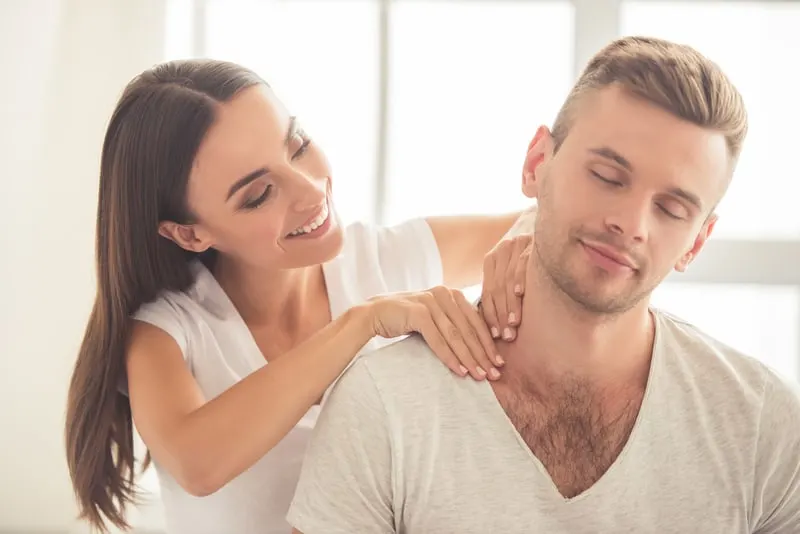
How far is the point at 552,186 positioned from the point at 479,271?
613 mm

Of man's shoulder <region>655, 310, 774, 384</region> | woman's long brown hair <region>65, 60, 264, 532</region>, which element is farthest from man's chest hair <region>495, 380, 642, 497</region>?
woman's long brown hair <region>65, 60, 264, 532</region>

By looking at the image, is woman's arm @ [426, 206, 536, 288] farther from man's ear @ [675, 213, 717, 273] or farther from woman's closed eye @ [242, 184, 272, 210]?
man's ear @ [675, 213, 717, 273]

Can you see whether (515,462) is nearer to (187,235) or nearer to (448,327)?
(448,327)

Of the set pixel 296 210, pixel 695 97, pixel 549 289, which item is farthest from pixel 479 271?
pixel 695 97

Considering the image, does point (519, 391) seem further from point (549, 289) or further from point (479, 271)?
point (479, 271)

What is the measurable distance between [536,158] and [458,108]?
95cm

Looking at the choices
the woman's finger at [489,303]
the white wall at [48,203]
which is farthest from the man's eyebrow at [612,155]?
the white wall at [48,203]

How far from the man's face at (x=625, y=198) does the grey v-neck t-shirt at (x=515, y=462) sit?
7.8 inches

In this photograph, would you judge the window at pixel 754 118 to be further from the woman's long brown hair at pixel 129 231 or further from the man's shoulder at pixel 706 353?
the woman's long brown hair at pixel 129 231

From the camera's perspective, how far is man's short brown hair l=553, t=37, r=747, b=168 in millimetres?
1304

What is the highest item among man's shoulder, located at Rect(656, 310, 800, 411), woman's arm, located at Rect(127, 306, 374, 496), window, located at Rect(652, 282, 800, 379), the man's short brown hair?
the man's short brown hair

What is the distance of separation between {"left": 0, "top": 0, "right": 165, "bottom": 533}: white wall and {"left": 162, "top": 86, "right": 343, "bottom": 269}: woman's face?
2.16 feet

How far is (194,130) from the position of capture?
5.38ft

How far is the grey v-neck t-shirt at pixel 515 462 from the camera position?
1.34 meters
